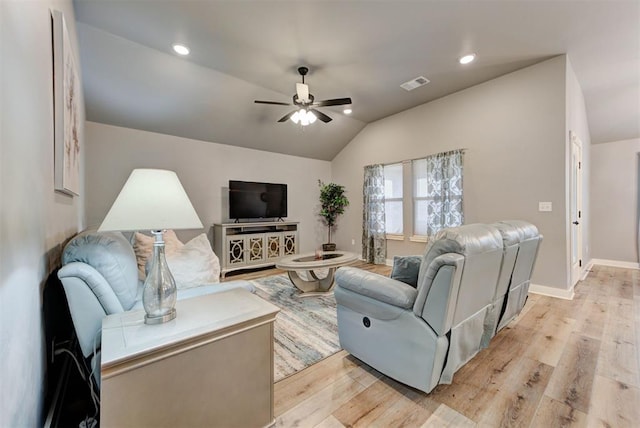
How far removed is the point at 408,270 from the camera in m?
1.86

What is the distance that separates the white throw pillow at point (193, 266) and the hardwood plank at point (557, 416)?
2.25 m

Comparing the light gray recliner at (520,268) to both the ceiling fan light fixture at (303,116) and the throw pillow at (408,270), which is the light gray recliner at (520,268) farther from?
the ceiling fan light fixture at (303,116)

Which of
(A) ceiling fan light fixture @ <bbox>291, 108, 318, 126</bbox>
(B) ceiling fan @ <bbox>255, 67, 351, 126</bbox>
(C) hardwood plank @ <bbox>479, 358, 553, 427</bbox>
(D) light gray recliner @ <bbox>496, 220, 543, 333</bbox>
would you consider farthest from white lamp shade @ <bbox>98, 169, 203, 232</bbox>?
(A) ceiling fan light fixture @ <bbox>291, 108, 318, 126</bbox>

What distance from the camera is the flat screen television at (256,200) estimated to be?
4.77m

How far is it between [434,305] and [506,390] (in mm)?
832

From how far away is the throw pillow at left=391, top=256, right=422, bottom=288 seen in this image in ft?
6.02

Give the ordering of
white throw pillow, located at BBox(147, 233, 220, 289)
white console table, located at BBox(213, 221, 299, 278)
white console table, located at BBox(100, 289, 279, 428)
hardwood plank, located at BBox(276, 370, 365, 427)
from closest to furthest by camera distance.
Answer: white console table, located at BBox(100, 289, 279, 428), hardwood plank, located at BBox(276, 370, 365, 427), white throw pillow, located at BBox(147, 233, 220, 289), white console table, located at BBox(213, 221, 299, 278)

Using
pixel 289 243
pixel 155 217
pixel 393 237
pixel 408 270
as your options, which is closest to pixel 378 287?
pixel 408 270

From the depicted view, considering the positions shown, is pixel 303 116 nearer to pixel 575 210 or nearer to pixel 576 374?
pixel 576 374

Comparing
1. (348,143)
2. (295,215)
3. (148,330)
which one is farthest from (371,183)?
(148,330)

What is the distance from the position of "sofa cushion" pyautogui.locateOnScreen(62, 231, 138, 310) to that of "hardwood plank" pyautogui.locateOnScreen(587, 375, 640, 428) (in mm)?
2610

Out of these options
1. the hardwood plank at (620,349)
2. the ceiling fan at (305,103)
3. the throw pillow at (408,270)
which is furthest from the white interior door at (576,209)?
the ceiling fan at (305,103)

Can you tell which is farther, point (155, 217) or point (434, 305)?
point (434, 305)

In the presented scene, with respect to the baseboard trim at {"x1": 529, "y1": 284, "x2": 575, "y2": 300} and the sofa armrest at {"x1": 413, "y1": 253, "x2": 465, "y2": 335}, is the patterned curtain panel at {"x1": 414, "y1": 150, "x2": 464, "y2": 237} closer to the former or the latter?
the baseboard trim at {"x1": 529, "y1": 284, "x2": 575, "y2": 300}
